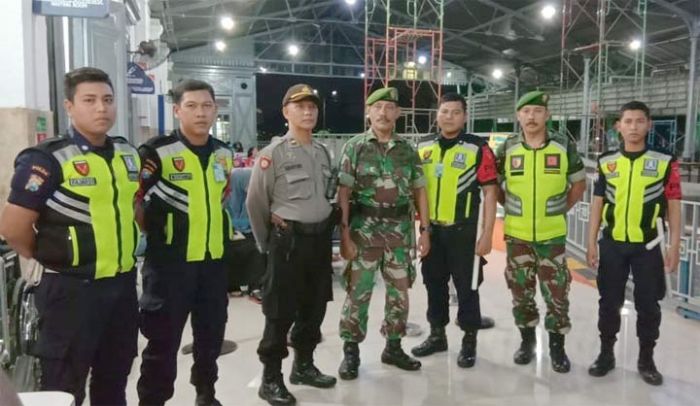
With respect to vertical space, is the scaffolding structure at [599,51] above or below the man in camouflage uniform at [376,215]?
above

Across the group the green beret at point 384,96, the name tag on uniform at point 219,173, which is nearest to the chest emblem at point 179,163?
the name tag on uniform at point 219,173

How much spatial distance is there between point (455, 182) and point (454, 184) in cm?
1

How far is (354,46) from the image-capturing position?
A: 21062 mm

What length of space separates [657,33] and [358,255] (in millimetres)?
14907

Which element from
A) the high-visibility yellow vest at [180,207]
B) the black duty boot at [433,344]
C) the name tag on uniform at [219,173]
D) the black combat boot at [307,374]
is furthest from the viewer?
the black duty boot at [433,344]

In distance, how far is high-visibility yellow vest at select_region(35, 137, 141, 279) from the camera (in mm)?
1983

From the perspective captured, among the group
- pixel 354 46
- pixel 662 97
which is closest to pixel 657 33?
pixel 662 97

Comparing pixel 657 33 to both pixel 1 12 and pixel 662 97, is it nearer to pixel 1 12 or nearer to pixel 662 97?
pixel 662 97

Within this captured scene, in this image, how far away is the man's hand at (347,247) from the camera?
3117 mm

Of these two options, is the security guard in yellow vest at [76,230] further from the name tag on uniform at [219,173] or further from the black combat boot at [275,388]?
the black combat boot at [275,388]

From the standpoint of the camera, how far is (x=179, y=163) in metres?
2.40

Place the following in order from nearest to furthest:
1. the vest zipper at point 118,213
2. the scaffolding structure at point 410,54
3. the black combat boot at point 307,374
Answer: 1. the vest zipper at point 118,213
2. the black combat boot at point 307,374
3. the scaffolding structure at point 410,54

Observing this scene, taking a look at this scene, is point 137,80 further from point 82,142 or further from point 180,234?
point 82,142

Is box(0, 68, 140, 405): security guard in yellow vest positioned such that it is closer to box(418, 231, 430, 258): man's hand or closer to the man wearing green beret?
box(418, 231, 430, 258): man's hand
